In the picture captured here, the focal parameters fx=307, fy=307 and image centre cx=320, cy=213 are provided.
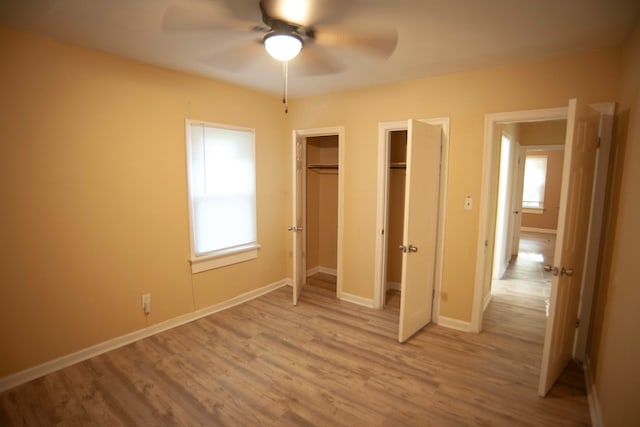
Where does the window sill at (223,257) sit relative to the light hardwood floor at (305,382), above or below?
above

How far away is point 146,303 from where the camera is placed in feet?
9.85

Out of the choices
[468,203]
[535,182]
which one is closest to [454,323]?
[468,203]

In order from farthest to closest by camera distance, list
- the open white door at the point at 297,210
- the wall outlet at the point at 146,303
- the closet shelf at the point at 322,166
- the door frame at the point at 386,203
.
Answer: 1. the closet shelf at the point at 322,166
2. the open white door at the point at 297,210
3. the door frame at the point at 386,203
4. the wall outlet at the point at 146,303

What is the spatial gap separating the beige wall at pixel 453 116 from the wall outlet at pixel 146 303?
2.23 meters

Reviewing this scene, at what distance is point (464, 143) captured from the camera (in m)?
3.05

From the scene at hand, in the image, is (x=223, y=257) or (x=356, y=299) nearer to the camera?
(x=223, y=257)

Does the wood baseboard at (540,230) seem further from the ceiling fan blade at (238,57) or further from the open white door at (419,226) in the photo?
the ceiling fan blade at (238,57)

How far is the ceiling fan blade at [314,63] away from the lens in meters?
2.36

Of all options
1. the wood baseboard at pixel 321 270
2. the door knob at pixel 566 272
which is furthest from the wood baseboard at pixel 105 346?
the door knob at pixel 566 272

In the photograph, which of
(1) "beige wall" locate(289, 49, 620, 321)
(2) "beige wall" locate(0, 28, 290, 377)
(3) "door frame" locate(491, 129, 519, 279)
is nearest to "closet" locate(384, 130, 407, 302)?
(1) "beige wall" locate(289, 49, 620, 321)

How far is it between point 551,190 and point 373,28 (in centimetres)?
907

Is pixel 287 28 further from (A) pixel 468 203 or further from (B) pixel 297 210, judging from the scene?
(A) pixel 468 203

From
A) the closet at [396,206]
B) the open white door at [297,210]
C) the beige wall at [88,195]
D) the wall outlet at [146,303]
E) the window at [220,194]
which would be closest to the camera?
the beige wall at [88,195]

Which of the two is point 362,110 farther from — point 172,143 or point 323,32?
point 172,143
